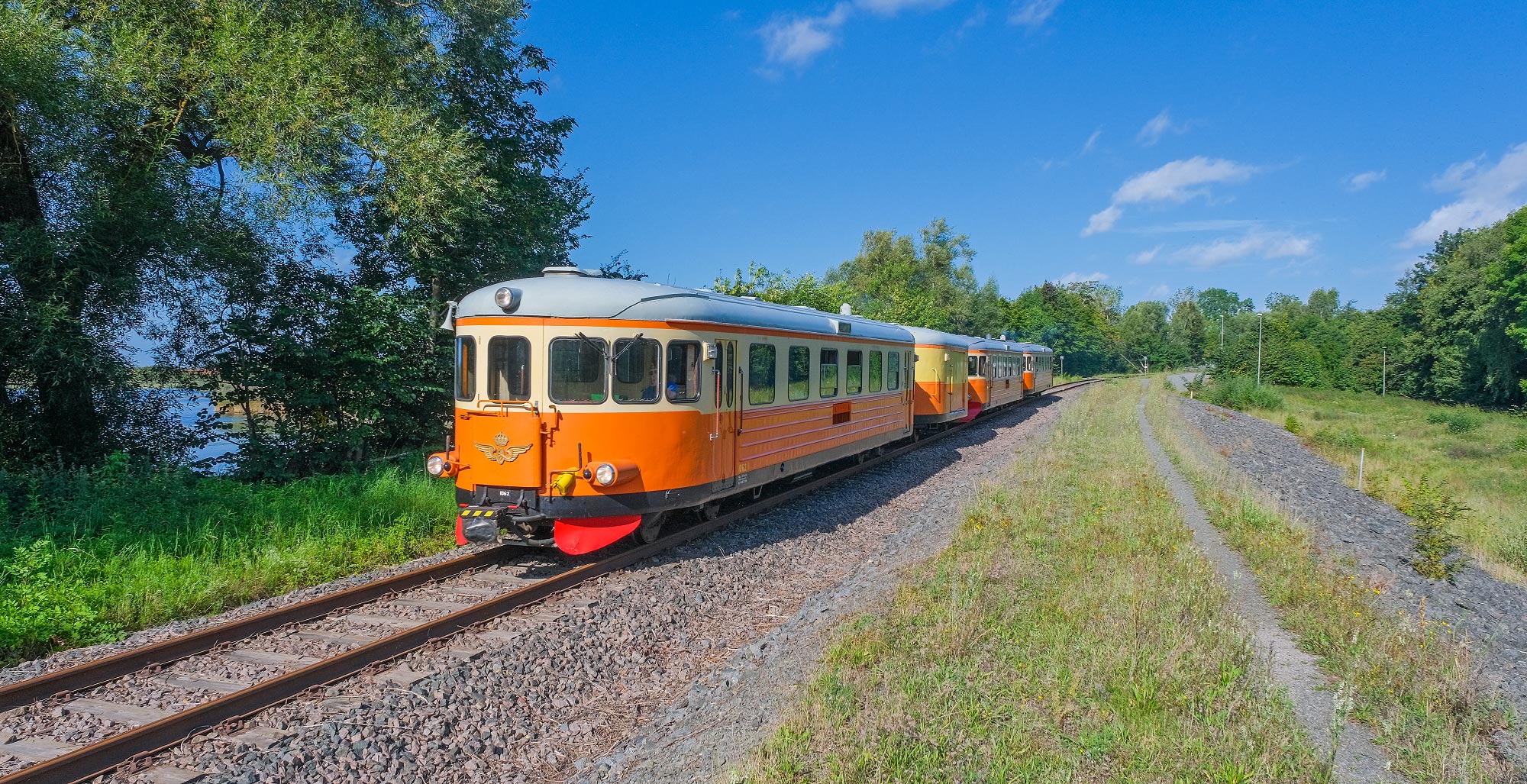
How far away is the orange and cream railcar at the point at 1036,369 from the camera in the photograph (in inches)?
1478

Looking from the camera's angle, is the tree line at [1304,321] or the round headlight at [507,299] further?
the tree line at [1304,321]

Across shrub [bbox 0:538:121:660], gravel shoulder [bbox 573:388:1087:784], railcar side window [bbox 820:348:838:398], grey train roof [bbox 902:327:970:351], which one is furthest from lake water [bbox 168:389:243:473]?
grey train roof [bbox 902:327:970:351]

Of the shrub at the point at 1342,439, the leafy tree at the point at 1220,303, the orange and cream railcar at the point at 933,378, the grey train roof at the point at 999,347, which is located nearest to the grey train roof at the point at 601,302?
the orange and cream railcar at the point at 933,378

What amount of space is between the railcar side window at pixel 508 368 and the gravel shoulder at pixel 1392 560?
8.45 metres

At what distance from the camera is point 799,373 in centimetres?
1139

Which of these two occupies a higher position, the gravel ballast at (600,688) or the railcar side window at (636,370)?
the railcar side window at (636,370)

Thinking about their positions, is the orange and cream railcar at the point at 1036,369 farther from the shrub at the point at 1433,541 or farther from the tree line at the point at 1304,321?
the shrub at the point at 1433,541

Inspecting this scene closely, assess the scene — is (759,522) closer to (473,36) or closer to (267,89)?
(267,89)

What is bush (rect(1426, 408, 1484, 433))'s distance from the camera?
37250mm

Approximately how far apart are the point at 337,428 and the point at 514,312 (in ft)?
22.6

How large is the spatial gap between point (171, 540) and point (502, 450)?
12.0ft

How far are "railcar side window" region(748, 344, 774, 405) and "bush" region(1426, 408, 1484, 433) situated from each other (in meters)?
42.7

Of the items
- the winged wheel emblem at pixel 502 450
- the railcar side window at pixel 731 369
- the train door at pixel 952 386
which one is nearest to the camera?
the winged wheel emblem at pixel 502 450

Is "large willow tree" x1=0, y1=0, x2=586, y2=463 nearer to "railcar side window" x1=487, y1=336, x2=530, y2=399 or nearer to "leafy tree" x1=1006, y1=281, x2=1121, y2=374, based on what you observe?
"railcar side window" x1=487, y1=336, x2=530, y2=399
